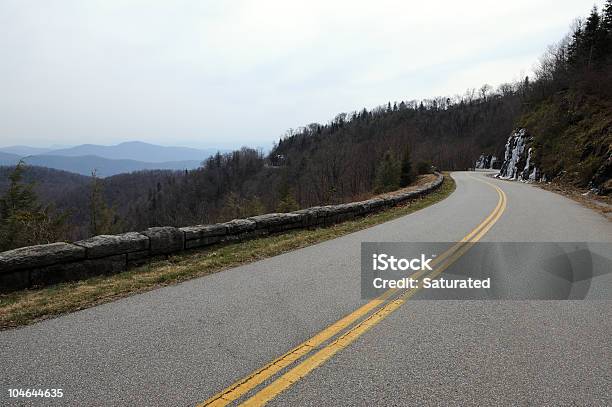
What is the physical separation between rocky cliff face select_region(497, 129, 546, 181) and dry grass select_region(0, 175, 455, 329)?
104 ft

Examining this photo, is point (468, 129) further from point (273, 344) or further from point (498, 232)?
point (273, 344)

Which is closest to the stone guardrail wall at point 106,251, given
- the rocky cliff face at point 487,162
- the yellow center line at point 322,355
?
the yellow center line at point 322,355

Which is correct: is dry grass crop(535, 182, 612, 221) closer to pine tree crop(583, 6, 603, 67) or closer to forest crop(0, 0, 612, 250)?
forest crop(0, 0, 612, 250)

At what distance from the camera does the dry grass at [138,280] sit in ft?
14.2

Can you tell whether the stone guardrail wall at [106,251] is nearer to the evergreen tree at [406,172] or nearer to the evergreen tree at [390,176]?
the evergreen tree at [390,176]

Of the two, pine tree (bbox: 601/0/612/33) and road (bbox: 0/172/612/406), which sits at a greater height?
pine tree (bbox: 601/0/612/33)

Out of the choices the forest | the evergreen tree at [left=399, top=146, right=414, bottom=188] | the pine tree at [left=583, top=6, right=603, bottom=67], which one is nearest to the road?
the forest

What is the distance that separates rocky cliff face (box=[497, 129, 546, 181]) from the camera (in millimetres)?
34625

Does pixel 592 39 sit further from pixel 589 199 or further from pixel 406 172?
pixel 589 199

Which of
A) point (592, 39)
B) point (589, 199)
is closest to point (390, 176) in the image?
point (589, 199)

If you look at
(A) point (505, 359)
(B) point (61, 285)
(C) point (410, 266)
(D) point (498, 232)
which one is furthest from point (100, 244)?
(D) point (498, 232)

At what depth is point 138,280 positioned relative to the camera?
5562mm

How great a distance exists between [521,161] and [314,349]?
1652 inches

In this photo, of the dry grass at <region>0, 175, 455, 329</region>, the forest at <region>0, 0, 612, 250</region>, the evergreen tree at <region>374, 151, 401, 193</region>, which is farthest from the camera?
the evergreen tree at <region>374, 151, 401, 193</region>
